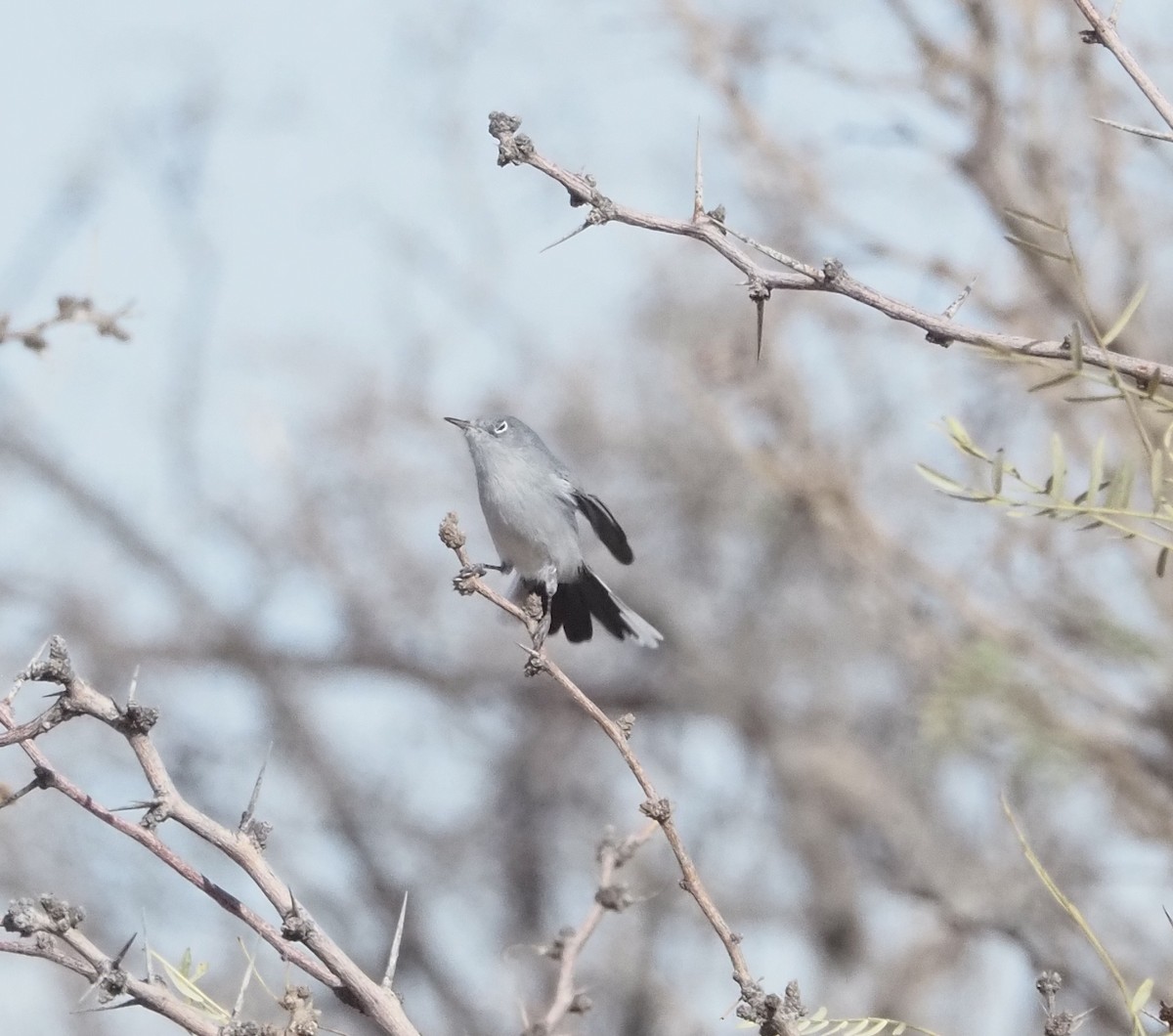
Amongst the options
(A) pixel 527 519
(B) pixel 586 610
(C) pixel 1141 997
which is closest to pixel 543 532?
(A) pixel 527 519

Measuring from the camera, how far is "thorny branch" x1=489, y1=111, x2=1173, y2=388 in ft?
5.60

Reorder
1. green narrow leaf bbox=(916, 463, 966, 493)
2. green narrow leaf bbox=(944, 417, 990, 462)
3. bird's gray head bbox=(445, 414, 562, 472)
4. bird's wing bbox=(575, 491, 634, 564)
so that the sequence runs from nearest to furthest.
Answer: green narrow leaf bbox=(916, 463, 966, 493) → green narrow leaf bbox=(944, 417, 990, 462) → bird's wing bbox=(575, 491, 634, 564) → bird's gray head bbox=(445, 414, 562, 472)

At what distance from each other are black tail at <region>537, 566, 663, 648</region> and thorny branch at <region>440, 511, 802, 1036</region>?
223cm

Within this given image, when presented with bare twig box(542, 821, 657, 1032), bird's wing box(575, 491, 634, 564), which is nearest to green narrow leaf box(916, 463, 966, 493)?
bare twig box(542, 821, 657, 1032)

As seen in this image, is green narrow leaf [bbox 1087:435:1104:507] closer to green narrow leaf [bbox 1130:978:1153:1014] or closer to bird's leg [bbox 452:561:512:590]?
green narrow leaf [bbox 1130:978:1153:1014]

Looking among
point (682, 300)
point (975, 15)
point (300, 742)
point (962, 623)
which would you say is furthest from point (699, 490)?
point (975, 15)

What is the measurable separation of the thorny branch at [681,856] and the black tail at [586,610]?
2.23 metres

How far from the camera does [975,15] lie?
5.14 m

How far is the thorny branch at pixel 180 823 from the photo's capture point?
1730 millimetres

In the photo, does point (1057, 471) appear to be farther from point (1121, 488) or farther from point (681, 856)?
point (681, 856)

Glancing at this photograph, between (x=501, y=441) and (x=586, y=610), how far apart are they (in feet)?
2.07

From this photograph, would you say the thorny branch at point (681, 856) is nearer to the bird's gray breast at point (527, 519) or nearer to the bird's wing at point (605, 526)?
the bird's wing at point (605, 526)

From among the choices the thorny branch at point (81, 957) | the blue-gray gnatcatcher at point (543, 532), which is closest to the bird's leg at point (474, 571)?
the blue-gray gnatcatcher at point (543, 532)

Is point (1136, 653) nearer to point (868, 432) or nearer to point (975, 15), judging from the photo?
point (975, 15)
